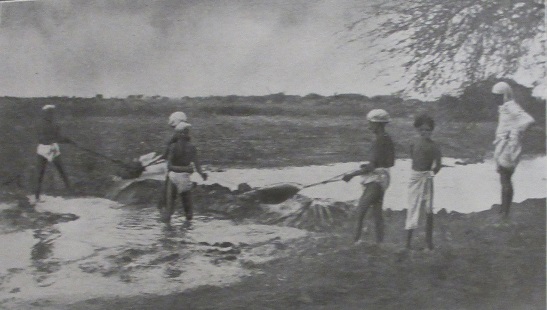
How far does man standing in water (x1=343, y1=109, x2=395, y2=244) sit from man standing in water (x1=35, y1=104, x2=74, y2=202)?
1.92 m

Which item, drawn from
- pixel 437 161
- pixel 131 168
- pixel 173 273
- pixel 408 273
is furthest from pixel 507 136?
pixel 131 168

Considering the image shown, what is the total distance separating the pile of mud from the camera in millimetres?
3711

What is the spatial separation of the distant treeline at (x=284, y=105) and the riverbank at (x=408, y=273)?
22.8 inches

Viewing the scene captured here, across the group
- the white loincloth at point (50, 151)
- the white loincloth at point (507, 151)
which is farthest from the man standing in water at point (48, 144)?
the white loincloth at point (507, 151)

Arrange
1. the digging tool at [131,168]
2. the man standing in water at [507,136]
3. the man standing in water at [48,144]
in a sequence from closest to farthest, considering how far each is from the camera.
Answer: the man standing in water at [507,136] < the digging tool at [131,168] < the man standing in water at [48,144]

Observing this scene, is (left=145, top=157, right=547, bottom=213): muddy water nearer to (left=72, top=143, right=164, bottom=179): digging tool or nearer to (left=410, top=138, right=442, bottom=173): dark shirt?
(left=410, top=138, right=442, bottom=173): dark shirt

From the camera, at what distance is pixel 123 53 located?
4191 mm

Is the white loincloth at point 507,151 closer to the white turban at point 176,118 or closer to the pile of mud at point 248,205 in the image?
the pile of mud at point 248,205

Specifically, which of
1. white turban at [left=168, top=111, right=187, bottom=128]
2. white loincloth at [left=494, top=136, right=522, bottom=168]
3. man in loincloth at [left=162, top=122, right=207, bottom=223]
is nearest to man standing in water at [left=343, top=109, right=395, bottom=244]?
white loincloth at [left=494, top=136, right=522, bottom=168]

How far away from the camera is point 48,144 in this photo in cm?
423

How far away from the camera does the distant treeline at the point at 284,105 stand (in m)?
3.59

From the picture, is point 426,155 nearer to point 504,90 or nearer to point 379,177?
point 379,177

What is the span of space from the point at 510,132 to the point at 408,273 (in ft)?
3.20

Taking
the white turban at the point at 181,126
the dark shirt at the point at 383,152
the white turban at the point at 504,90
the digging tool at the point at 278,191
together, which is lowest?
the digging tool at the point at 278,191
